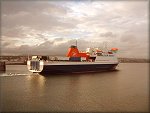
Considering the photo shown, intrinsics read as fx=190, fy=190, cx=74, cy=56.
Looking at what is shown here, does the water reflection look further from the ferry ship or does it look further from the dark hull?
the ferry ship

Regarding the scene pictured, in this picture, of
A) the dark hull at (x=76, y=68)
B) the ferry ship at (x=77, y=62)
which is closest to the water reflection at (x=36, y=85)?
the dark hull at (x=76, y=68)

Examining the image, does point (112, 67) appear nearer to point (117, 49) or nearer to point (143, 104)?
point (117, 49)

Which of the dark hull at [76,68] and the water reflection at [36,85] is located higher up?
the dark hull at [76,68]

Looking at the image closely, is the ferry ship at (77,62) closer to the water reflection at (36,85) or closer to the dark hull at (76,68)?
the dark hull at (76,68)

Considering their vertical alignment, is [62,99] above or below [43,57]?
below

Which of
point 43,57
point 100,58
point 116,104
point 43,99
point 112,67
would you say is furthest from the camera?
point 112,67

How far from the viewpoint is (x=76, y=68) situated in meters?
41.2

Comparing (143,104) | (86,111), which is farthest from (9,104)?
(143,104)

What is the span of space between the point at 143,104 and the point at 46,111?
8199mm

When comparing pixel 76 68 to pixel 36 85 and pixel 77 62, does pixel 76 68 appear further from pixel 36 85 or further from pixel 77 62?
pixel 36 85

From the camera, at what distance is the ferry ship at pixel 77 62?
36.8m

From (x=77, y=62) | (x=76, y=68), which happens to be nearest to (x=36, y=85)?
(x=76, y=68)

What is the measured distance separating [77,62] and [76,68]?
1.32 metres

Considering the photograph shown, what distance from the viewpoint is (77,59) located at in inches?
1766
